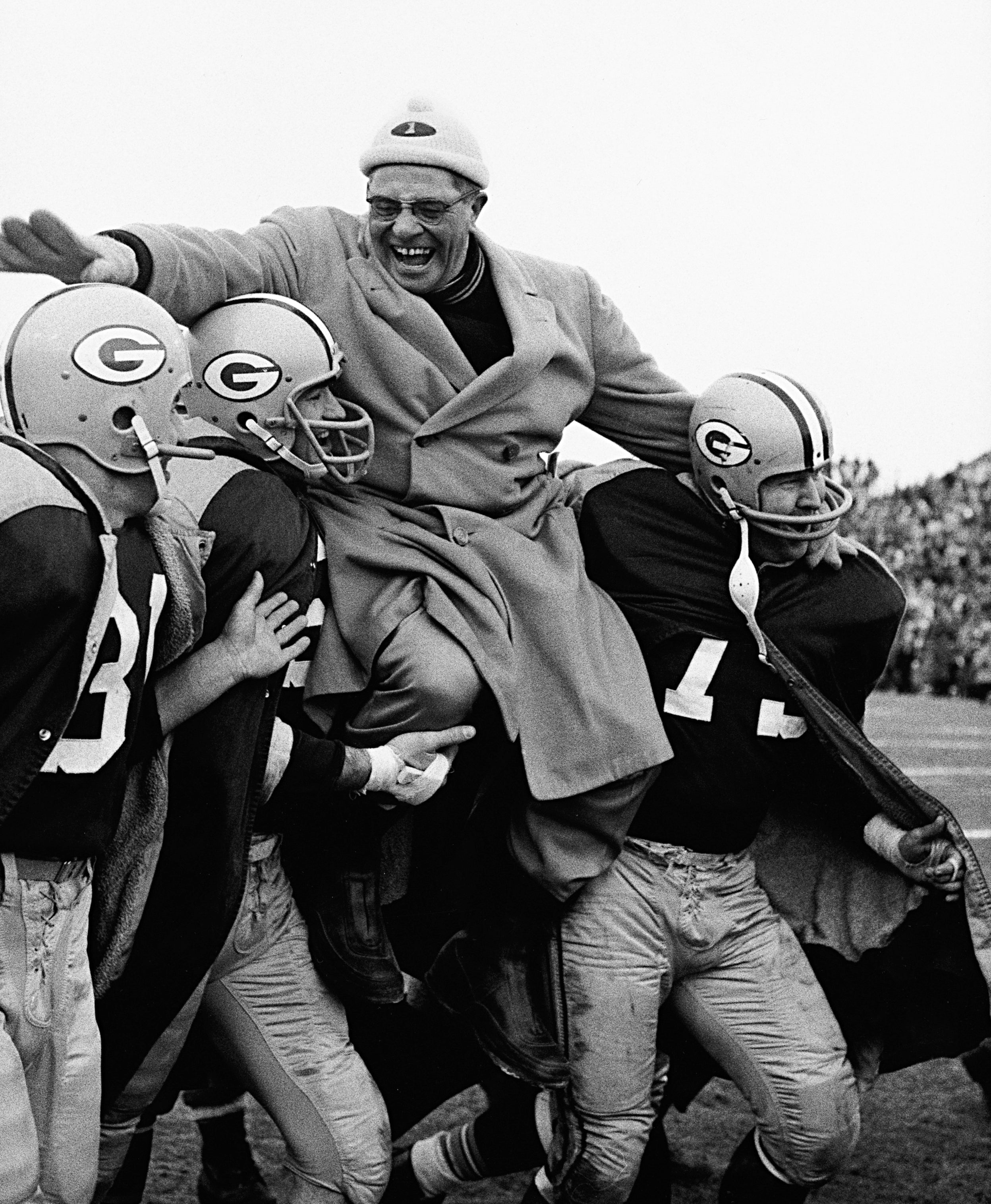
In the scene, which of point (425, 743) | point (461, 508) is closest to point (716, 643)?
point (461, 508)

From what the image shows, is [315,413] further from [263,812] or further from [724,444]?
[724,444]

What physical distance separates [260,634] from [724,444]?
122 cm

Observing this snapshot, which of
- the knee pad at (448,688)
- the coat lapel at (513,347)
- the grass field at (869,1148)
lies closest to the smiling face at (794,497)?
the coat lapel at (513,347)

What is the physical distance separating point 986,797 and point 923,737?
3.40 m

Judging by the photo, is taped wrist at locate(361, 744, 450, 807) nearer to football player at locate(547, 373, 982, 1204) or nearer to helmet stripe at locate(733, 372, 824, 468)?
football player at locate(547, 373, 982, 1204)

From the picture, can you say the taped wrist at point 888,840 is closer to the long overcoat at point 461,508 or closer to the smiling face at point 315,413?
the long overcoat at point 461,508

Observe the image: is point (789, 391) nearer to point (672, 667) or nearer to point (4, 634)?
point (672, 667)

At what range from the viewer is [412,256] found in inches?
153

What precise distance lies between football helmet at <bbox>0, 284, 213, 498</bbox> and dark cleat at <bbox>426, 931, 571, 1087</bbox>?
1.38 m

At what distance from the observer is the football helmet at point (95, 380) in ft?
10.4

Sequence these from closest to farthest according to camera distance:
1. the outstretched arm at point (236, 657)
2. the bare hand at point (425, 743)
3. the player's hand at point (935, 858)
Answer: the outstretched arm at point (236, 657) < the bare hand at point (425, 743) < the player's hand at point (935, 858)

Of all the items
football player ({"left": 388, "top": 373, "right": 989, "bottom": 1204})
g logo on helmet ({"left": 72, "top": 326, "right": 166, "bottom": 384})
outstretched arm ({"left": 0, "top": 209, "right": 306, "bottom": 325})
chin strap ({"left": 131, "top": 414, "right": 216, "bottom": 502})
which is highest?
outstretched arm ({"left": 0, "top": 209, "right": 306, "bottom": 325})

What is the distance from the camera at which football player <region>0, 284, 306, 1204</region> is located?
284 centimetres

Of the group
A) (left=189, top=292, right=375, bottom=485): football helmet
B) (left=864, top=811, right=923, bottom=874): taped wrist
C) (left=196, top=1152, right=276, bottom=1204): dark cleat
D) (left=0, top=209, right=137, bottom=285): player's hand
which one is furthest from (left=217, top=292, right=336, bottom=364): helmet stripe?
(left=196, top=1152, right=276, bottom=1204): dark cleat
